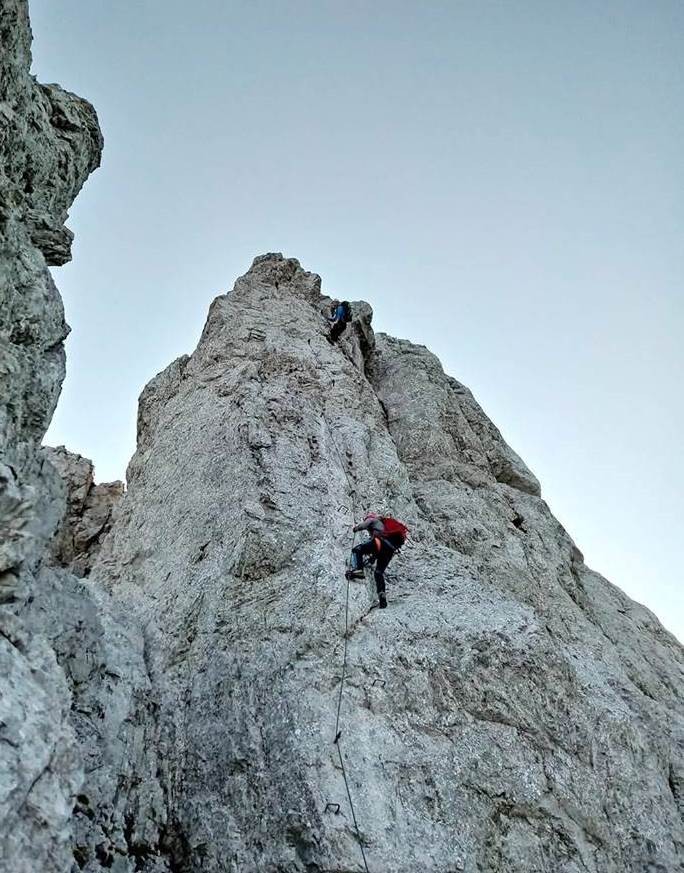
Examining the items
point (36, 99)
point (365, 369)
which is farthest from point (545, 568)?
point (36, 99)

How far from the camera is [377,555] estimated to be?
45.4ft

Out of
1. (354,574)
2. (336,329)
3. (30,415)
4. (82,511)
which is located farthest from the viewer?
(82,511)

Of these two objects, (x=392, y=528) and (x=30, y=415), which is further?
(x=392, y=528)

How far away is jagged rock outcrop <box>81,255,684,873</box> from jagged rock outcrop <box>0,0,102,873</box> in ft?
11.1

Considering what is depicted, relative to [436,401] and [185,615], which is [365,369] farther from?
[185,615]

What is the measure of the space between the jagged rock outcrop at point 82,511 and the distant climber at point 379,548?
11.2m

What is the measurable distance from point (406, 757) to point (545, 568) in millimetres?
9331

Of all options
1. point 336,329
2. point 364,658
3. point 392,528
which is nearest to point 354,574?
point 392,528

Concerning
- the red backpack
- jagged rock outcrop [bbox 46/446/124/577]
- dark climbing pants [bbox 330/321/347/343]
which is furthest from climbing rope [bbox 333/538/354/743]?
dark climbing pants [bbox 330/321/347/343]

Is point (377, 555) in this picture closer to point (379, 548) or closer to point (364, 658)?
point (379, 548)

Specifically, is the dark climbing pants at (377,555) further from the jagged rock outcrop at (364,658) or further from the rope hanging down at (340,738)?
the rope hanging down at (340,738)

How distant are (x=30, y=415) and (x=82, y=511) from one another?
46.3ft

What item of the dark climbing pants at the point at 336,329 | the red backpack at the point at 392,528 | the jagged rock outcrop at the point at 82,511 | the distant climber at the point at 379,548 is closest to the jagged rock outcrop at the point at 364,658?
the distant climber at the point at 379,548

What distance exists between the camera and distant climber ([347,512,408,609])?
44.8 feet
